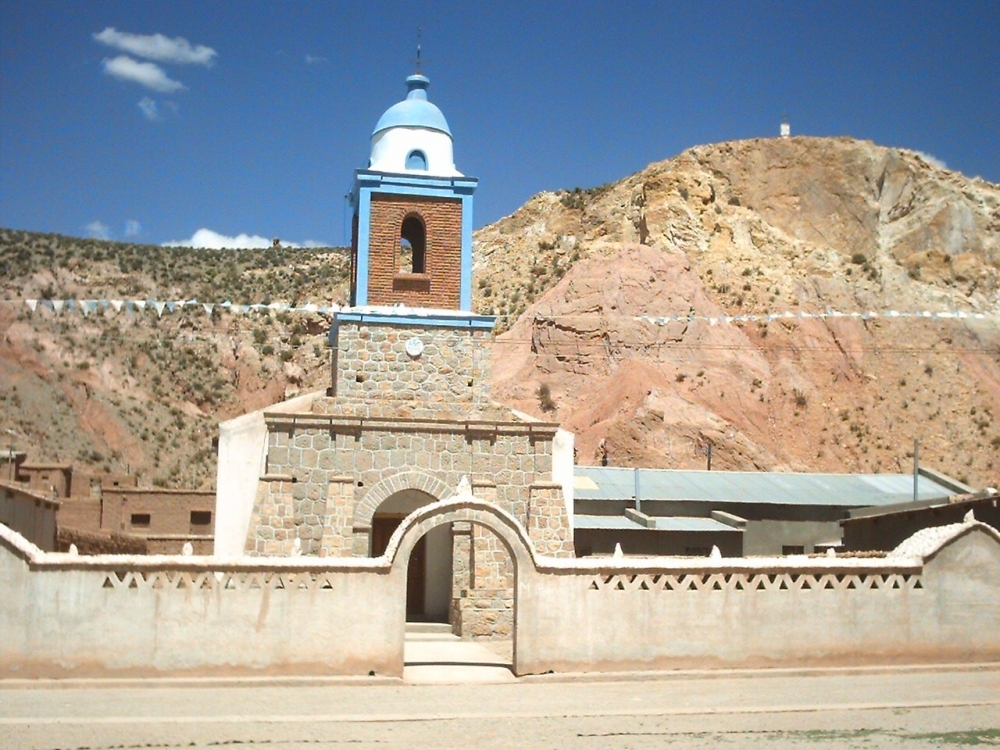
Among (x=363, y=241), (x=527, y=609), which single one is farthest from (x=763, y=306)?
(x=527, y=609)

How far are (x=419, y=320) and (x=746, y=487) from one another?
1489 centimetres

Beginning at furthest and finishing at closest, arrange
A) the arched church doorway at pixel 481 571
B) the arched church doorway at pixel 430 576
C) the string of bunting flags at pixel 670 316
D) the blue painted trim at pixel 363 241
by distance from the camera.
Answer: the string of bunting flags at pixel 670 316
the blue painted trim at pixel 363 241
the arched church doorway at pixel 430 576
the arched church doorway at pixel 481 571

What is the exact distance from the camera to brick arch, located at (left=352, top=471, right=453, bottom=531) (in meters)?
19.5

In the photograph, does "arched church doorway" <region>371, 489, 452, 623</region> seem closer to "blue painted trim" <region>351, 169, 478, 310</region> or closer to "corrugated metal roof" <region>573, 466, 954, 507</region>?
"blue painted trim" <region>351, 169, 478, 310</region>

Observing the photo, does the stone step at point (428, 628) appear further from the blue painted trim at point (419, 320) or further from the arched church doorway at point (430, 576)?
the blue painted trim at point (419, 320)

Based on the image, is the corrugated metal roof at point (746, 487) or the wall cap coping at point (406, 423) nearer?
the wall cap coping at point (406, 423)

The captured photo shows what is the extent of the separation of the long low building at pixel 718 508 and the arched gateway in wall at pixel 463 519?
13.6m

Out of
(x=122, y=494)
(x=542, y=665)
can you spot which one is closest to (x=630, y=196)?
(x=122, y=494)

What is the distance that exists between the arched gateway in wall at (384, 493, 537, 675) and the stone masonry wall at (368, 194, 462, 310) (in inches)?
294

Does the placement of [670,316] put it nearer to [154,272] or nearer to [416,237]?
[416,237]

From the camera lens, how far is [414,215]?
2186 centimetres

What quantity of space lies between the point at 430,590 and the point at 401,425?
130 inches

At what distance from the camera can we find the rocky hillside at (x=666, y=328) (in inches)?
1735

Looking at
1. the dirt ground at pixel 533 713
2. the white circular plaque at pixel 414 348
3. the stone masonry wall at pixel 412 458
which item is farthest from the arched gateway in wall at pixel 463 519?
the white circular plaque at pixel 414 348
